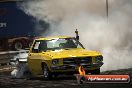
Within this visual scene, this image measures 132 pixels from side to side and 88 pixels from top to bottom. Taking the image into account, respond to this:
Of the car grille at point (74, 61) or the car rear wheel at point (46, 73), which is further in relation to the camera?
the car rear wheel at point (46, 73)

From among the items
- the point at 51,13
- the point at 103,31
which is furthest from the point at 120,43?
the point at 51,13

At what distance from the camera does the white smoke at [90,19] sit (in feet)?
92.8

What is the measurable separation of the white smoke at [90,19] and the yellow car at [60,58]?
7014 millimetres

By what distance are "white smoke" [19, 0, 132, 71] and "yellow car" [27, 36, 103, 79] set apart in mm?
7014

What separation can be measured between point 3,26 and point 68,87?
20828 millimetres

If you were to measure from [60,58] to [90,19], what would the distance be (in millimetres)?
15850

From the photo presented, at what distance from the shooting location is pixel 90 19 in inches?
1278

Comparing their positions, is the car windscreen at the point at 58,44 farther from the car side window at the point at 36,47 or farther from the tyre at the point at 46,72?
the tyre at the point at 46,72

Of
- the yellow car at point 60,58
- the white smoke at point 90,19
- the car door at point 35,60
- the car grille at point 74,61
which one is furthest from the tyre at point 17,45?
the car grille at point 74,61

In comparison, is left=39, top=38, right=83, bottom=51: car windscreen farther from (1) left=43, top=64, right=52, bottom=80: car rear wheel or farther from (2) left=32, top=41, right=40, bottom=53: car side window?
(1) left=43, top=64, right=52, bottom=80: car rear wheel

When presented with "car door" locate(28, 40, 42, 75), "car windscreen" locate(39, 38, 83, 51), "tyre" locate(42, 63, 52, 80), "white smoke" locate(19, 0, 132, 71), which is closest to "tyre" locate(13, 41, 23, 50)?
"white smoke" locate(19, 0, 132, 71)

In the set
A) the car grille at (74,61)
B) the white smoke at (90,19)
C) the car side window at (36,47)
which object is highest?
the white smoke at (90,19)

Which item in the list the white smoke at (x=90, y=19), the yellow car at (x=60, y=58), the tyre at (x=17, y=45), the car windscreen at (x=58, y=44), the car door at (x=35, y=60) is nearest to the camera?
the yellow car at (x=60, y=58)

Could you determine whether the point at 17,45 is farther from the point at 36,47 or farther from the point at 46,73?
the point at 46,73
